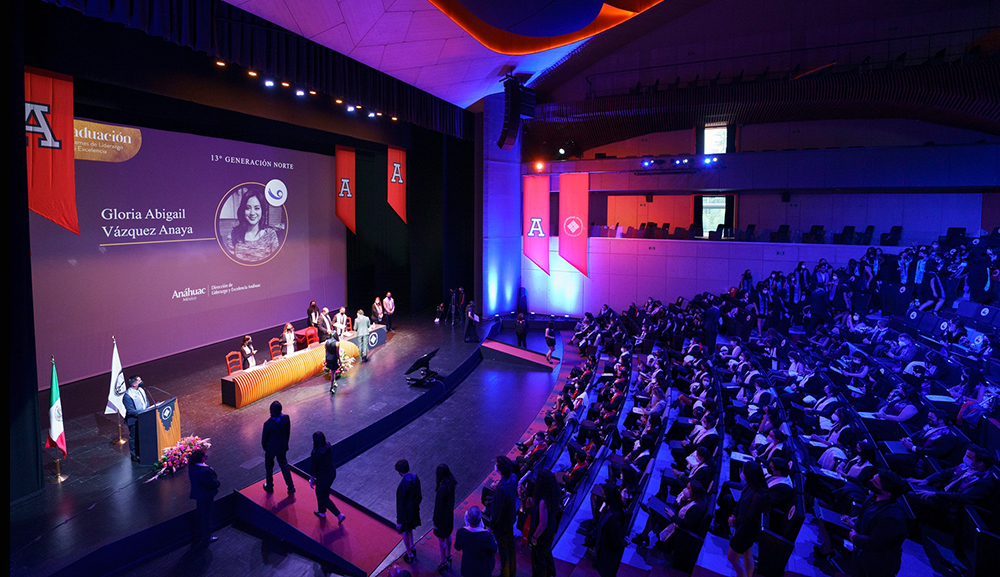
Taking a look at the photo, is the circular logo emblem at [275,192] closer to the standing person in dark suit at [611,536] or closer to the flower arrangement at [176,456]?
the flower arrangement at [176,456]

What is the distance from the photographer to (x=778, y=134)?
56.2 feet

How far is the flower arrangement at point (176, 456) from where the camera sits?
6668 millimetres

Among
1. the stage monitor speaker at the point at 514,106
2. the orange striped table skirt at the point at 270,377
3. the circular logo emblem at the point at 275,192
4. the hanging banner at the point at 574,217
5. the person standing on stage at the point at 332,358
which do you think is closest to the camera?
the orange striped table skirt at the point at 270,377

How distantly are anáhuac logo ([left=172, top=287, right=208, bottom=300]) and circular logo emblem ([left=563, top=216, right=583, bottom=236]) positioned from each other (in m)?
10.5

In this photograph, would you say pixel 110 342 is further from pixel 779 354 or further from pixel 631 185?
pixel 631 185

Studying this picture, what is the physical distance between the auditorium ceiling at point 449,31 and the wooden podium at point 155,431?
5599 mm

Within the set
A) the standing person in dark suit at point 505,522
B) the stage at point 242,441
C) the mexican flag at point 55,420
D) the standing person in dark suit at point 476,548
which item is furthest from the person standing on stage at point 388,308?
the standing person in dark suit at point 476,548

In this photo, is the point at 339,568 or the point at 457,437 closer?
the point at 339,568

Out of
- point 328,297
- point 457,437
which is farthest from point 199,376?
point 457,437

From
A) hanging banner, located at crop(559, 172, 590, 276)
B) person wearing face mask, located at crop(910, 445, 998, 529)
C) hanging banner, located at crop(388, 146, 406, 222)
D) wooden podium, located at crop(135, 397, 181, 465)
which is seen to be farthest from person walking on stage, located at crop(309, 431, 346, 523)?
hanging banner, located at crop(559, 172, 590, 276)

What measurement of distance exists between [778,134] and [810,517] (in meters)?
15.1

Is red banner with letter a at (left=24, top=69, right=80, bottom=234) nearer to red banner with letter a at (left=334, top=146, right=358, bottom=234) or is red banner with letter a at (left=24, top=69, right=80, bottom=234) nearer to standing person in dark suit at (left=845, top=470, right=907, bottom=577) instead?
red banner with letter a at (left=334, top=146, right=358, bottom=234)

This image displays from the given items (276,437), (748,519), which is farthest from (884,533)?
(276,437)

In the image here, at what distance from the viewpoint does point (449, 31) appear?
9.45 metres
